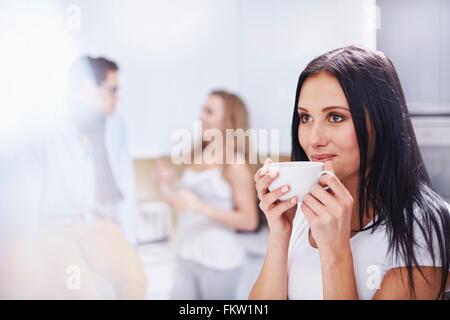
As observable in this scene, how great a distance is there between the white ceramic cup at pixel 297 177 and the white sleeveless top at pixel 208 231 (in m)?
0.45

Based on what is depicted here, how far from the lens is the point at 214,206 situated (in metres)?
1.35

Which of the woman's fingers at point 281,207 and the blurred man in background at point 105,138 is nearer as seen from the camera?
the woman's fingers at point 281,207

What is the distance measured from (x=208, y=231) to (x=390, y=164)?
505mm

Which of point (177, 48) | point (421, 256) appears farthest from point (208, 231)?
point (421, 256)

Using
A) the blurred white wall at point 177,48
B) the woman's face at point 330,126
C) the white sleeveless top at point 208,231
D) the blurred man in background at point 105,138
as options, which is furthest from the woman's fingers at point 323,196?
the blurred man in background at point 105,138

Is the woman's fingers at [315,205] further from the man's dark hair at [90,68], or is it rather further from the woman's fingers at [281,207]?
the man's dark hair at [90,68]

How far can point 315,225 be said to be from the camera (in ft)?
3.00

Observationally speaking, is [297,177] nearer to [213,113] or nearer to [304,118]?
[304,118]

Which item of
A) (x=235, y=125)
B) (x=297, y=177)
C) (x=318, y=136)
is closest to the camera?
(x=297, y=177)

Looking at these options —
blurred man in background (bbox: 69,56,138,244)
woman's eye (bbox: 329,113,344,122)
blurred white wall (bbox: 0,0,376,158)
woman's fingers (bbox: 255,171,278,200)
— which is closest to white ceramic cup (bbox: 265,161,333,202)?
woman's fingers (bbox: 255,171,278,200)

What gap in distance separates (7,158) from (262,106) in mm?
596

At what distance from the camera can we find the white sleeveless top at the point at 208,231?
4.42 ft
